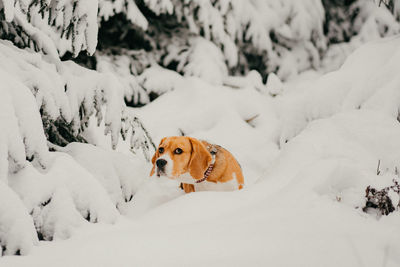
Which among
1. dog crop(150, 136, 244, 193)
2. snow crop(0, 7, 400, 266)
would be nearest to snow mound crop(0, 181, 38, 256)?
snow crop(0, 7, 400, 266)

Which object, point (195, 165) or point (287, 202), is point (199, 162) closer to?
point (195, 165)

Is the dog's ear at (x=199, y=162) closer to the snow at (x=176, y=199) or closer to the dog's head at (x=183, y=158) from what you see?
the dog's head at (x=183, y=158)

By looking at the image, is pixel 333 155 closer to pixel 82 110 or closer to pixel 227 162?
pixel 227 162

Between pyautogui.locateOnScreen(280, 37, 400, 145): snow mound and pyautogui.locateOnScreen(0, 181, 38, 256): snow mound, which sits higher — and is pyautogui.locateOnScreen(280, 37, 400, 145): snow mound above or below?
above

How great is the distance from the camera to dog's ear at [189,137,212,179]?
2445 mm

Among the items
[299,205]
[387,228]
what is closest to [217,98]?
[299,205]

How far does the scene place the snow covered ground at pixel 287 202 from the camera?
110cm

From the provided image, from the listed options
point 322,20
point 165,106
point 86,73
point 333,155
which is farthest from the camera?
point 322,20

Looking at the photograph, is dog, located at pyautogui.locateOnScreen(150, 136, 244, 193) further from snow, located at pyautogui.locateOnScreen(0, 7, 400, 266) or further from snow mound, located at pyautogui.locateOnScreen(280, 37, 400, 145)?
snow mound, located at pyautogui.locateOnScreen(280, 37, 400, 145)

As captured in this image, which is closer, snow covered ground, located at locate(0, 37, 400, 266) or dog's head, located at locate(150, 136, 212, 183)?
snow covered ground, located at locate(0, 37, 400, 266)

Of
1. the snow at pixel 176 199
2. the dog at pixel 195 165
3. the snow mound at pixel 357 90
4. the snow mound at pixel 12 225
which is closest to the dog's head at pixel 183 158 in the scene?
the dog at pixel 195 165

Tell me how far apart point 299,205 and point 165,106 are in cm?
345

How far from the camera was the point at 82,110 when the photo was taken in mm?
2045

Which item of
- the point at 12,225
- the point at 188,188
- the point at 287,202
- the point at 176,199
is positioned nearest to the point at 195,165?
the point at 188,188
